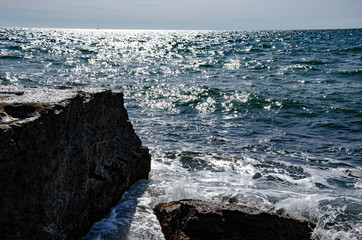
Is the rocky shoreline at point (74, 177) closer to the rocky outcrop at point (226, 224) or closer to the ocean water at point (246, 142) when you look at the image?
the rocky outcrop at point (226, 224)

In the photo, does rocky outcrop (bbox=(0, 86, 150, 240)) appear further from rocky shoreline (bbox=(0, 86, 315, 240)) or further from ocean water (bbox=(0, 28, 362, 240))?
ocean water (bbox=(0, 28, 362, 240))

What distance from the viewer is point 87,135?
12.0ft

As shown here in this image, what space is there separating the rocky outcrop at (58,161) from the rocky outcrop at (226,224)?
972 mm

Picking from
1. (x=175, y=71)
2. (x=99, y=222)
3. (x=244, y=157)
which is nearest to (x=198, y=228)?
(x=99, y=222)

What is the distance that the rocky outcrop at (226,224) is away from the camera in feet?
11.1

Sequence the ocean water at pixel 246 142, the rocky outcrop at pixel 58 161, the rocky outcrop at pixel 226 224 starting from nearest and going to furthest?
the rocky outcrop at pixel 58 161, the rocky outcrop at pixel 226 224, the ocean water at pixel 246 142

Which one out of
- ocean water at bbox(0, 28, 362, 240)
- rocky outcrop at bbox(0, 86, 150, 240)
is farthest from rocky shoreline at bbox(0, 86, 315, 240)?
ocean water at bbox(0, 28, 362, 240)

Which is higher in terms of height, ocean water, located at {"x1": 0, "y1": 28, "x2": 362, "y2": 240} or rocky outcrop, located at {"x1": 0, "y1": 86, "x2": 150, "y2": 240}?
rocky outcrop, located at {"x1": 0, "y1": 86, "x2": 150, "y2": 240}

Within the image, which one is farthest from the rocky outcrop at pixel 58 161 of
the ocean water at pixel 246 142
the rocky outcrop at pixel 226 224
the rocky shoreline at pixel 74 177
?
the rocky outcrop at pixel 226 224

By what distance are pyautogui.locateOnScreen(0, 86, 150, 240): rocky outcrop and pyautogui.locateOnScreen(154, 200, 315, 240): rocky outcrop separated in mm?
972

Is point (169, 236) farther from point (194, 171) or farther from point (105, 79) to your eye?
point (105, 79)

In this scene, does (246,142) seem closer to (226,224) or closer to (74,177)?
(226,224)

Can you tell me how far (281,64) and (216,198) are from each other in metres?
19.7

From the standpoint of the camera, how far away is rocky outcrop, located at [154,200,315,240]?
3389mm
